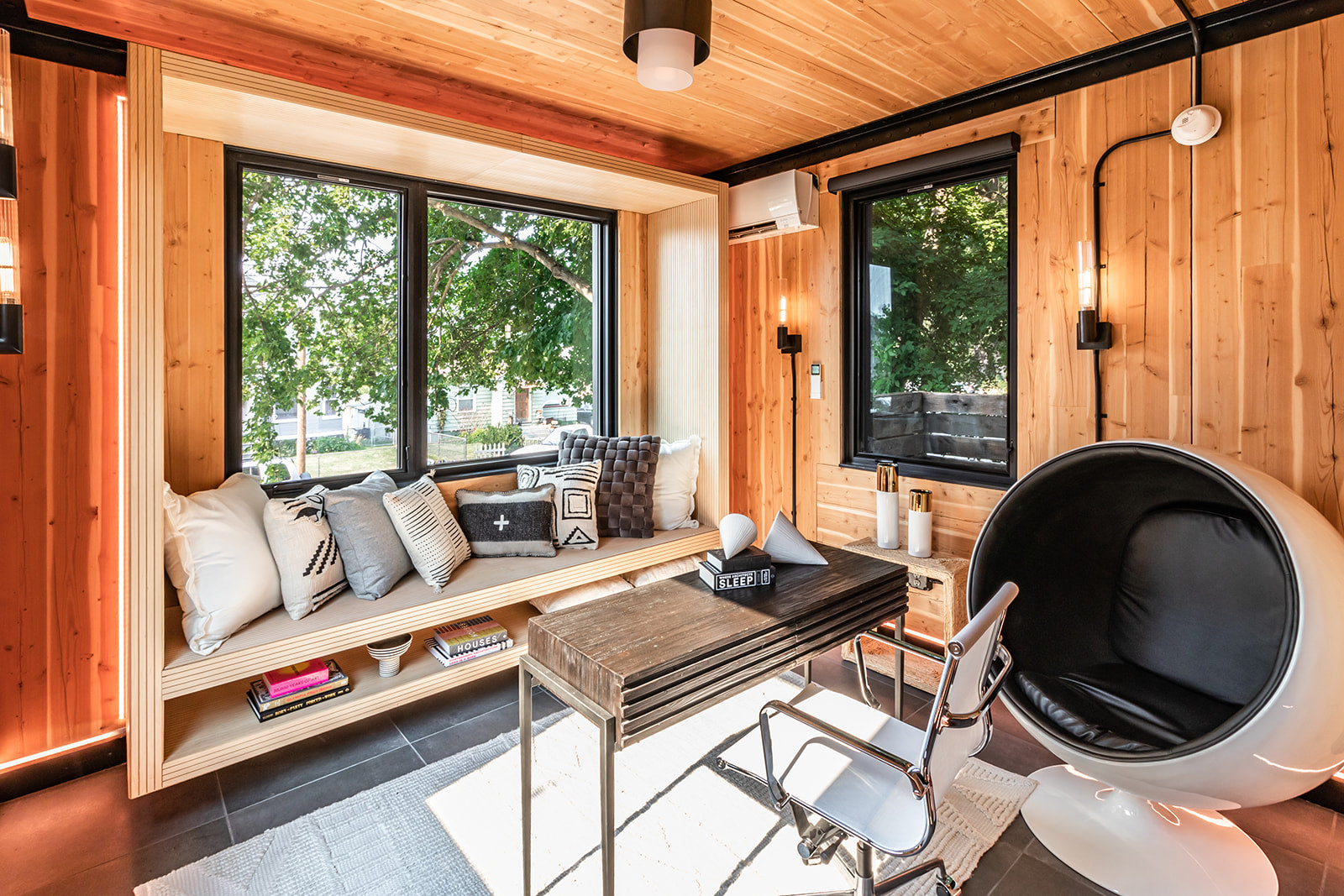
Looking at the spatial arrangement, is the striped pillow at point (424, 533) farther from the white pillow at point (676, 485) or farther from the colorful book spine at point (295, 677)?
the white pillow at point (676, 485)

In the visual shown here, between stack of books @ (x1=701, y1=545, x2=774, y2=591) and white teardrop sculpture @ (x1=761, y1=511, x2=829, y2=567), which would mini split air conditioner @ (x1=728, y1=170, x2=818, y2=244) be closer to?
white teardrop sculpture @ (x1=761, y1=511, x2=829, y2=567)

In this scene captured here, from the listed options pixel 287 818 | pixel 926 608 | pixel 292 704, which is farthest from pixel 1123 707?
pixel 292 704

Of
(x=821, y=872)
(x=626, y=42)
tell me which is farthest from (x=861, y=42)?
(x=821, y=872)

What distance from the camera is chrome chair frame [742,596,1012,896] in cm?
141

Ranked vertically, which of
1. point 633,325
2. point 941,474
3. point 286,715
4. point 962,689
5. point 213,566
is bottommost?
point 286,715

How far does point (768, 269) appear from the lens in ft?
12.9

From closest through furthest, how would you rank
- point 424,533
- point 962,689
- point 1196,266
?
point 962,689 → point 1196,266 → point 424,533

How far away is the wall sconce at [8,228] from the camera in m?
1.62

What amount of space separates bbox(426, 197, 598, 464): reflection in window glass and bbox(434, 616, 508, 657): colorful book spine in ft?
2.75

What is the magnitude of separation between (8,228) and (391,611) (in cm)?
159

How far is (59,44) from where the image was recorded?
90.3 inches

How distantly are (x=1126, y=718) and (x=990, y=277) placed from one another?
1.90 m

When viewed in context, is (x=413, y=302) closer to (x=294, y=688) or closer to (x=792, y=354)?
(x=294, y=688)

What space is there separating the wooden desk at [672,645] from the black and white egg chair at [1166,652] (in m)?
0.65
